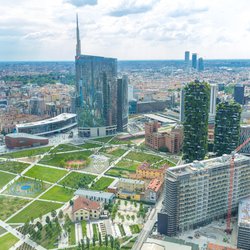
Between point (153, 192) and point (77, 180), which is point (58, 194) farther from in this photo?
point (153, 192)

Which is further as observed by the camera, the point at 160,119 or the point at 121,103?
the point at 160,119

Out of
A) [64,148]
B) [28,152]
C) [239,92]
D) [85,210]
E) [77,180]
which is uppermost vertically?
[239,92]

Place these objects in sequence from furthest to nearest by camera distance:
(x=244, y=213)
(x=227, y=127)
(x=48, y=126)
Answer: (x=48, y=126), (x=227, y=127), (x=244, y=213)

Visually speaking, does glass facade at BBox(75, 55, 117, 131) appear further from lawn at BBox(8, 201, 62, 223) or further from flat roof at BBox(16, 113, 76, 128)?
lawn at BBox(8, 201, 62, 223)

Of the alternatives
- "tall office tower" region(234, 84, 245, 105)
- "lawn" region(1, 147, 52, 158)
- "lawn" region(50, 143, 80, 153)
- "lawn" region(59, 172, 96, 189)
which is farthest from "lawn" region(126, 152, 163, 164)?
"tall office tower" region(234, 84, 245, 105)

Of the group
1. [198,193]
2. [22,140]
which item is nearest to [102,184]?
[198,193]

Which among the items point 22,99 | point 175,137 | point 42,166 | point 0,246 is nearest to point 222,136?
point 175,137

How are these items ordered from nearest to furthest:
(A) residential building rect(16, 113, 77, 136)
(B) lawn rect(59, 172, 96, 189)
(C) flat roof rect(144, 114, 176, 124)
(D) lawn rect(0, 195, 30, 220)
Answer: (D) lawn rect(0, 195, 30, 220) < (B) lawn rect(59, 172, 96, 189) < (A) residential building rect(16, 113, 77, 136) < (C) flat roof rect(144, 114, 176, 124)

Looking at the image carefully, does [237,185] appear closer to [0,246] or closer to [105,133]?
[0,246]
